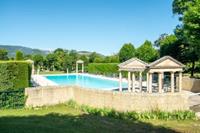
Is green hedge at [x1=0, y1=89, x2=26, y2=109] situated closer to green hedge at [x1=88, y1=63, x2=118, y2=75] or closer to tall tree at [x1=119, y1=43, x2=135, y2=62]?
green hedge at [x1=88, y1=63, x2=118, y2=75]

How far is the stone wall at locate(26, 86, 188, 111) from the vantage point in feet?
58.0

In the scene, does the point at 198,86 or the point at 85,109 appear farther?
the point at 198,86

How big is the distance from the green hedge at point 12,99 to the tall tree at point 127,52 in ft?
146

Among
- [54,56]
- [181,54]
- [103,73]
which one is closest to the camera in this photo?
[181,54]

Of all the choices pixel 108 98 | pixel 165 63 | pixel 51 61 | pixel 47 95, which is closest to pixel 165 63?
pixel 165 63

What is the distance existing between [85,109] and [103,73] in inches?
1270

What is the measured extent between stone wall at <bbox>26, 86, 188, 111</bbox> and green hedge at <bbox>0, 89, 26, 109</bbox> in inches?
16.2

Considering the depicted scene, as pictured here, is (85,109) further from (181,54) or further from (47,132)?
(181,54)

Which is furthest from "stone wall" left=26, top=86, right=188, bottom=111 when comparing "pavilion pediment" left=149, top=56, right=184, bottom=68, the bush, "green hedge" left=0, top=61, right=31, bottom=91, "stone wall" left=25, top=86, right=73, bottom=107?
"pavilion pediment" left=149, top=56, right=184, bottom=68

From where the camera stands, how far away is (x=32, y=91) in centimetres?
1986

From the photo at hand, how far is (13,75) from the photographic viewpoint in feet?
65.0

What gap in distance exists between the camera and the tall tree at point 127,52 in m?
63.0

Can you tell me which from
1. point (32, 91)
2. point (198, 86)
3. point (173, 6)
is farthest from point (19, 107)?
point (173, 6)

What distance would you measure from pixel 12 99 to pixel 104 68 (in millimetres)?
34689
